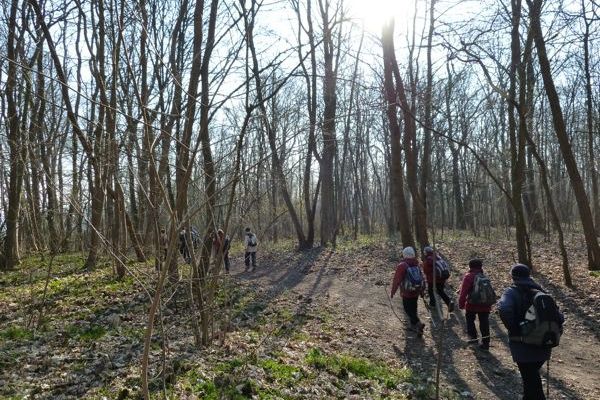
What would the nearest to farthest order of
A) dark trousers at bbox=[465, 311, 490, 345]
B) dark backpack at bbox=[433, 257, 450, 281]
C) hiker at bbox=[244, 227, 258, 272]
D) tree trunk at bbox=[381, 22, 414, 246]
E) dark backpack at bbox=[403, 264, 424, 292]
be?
1. dark trousers at bbox=[465, 311, 490, 345]
2. dark backpack at bbox=[403, 264, 424, 292]
3. dark backpack at bbox=[433, 257, 450, 281]
4. tree trunk at bbox=[381, 22, 414, 246]
5. hiker at bbox=[244, 227, 258, 272]

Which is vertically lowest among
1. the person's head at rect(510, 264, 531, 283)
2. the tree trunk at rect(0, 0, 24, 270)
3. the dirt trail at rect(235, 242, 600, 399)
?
the dirt trail at rect(235, 242, 600, 399)

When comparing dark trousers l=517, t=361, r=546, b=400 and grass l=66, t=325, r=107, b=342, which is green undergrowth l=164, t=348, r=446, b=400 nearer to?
dark trousers l=517, t=361, r=546, b=400

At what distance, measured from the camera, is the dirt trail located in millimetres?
6562

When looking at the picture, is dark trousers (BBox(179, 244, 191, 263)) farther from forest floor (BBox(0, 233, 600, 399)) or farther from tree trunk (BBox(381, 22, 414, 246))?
tree trunk (BBox(381, 22, 414, 246))

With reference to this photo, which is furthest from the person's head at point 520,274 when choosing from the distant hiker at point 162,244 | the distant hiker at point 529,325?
the distant hiker at point 162,244

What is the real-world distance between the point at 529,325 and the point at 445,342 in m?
3.54

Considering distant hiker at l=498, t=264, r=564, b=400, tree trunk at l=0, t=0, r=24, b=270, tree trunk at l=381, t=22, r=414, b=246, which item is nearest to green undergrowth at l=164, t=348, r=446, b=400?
distant hiker at l=498, t=264, r=564, b=400

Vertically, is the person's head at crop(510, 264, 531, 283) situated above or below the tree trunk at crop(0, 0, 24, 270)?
below

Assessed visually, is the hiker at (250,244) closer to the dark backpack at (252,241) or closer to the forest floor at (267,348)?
the dark backpack at (252,241)

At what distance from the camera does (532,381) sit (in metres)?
5.26

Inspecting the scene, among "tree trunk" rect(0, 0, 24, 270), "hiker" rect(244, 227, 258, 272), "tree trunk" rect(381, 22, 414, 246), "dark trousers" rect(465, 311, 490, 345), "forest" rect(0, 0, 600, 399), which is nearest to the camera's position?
"forest" rect(0, 0, 600, 399)

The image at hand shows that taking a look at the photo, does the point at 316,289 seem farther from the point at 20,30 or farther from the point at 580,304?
the point at 20,30

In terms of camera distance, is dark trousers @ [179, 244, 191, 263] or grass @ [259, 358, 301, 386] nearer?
grass @ [259, 358, 301, 386]

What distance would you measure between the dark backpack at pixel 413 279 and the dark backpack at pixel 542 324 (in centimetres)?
320
